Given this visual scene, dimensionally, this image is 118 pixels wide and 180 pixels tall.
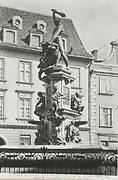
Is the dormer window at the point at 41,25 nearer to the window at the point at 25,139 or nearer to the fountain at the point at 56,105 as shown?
the window at the point at 25,139

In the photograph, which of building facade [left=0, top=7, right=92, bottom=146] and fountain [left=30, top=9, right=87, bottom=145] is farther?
building facade [left=0, top=7, right=92, bottom=146]

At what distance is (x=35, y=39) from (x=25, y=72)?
204cm

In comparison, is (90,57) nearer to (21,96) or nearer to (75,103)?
(21,96)

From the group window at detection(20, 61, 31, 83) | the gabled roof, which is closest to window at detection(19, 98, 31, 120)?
window at detection(20, 61, 31, 83)

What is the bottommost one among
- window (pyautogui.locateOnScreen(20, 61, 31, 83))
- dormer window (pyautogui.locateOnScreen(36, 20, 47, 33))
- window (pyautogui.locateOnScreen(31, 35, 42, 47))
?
window (pyautogui.locateOnScreen(20, 61, 31, 83))

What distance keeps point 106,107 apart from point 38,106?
41.9 feet

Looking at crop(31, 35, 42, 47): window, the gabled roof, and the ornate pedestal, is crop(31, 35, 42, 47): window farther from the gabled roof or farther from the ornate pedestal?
the ornate pedestal

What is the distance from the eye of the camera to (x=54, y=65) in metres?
10.8

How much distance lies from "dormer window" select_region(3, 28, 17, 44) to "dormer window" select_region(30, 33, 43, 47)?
0.91 meters

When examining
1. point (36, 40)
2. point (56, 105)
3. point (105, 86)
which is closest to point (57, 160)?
point (56, 105)

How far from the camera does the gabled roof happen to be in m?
23.2

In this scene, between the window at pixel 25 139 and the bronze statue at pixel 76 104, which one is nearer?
the bronze statue at pixel 76 104

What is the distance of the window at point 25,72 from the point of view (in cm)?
2225

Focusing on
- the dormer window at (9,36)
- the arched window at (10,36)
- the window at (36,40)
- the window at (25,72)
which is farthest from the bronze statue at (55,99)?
the window at (36,40)
